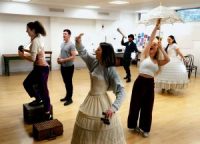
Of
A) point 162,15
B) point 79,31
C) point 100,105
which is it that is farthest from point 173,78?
point 79,31

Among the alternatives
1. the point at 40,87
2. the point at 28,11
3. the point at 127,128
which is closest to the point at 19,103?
the point at 40,87

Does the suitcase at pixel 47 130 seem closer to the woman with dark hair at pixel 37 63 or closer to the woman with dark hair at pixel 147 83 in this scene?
the woman with dark hair at pixel 37 63

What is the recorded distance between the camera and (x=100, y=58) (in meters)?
2.12

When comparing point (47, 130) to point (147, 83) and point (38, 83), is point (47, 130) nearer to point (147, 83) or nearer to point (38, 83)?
point (38, 83)

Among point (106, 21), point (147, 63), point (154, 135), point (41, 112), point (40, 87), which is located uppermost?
point (106, 21)

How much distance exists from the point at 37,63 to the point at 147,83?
69.6 inches

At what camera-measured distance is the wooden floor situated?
341 centimetres

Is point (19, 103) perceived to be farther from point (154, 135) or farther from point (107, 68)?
point (107, 68)

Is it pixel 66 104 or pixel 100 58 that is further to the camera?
pixel 66 104

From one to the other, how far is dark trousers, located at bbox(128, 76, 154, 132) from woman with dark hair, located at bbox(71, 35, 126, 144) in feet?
4.25

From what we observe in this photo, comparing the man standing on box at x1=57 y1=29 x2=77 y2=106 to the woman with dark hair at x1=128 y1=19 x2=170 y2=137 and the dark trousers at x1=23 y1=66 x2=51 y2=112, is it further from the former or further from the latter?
the woman with dark hair at x1=128 y1=19 x2=170 y2=137

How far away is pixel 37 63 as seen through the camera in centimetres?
362

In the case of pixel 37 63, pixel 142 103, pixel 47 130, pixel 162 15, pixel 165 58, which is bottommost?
pixel 47 130

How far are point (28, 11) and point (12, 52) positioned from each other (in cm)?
172
